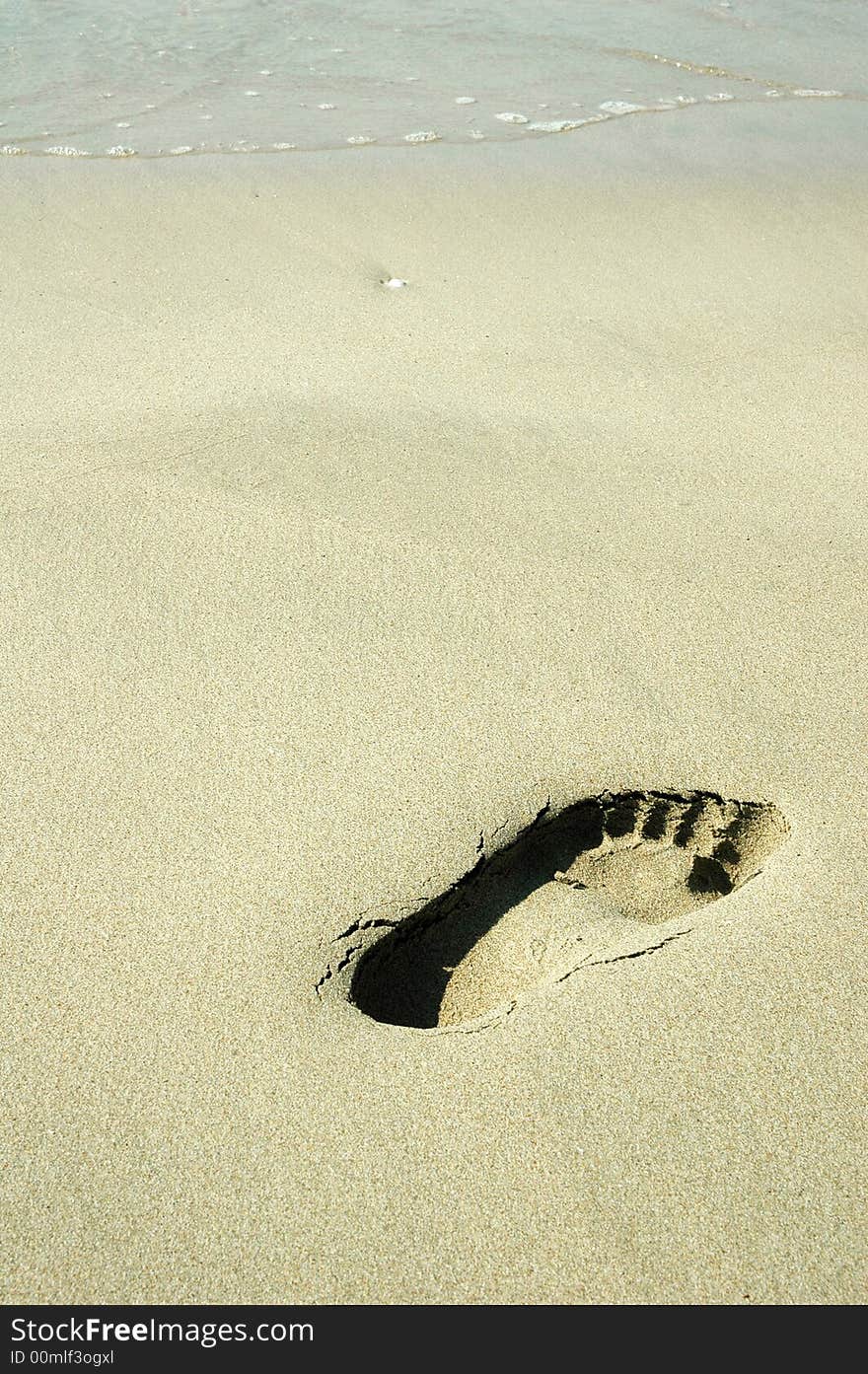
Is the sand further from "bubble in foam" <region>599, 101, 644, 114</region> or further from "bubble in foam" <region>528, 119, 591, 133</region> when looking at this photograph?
"bubble in foam" <region>599, 101, 644, 114</region>

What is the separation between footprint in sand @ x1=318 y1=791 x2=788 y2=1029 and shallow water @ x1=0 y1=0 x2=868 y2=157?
13.3 feet

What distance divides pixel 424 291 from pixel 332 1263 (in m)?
3.08

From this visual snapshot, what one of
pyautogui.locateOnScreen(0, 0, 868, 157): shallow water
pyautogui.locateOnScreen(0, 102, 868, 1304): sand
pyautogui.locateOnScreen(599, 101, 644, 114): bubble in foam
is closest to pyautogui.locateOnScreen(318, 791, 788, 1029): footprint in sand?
pyautogui.locateOnScreen(0, 102, 868, 1304): sand

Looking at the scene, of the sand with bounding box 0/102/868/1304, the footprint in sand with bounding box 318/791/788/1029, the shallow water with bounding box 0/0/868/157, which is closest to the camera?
the sand with bounding box 0/102/868/1304

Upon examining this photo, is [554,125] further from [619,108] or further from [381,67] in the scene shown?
[381,67]

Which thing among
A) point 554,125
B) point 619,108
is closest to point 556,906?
point 554,125

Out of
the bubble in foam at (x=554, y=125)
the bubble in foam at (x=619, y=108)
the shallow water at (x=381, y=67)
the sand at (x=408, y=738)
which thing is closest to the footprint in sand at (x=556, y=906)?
the sand at (x=408, y=738)

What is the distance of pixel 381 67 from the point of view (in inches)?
234

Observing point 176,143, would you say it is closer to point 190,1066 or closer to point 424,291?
point 424,291

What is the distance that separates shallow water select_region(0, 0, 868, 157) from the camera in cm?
509

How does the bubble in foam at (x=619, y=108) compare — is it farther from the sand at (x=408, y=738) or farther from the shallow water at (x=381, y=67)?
the sand at (x=408, y=738)

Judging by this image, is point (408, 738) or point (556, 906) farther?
point (408, 738)

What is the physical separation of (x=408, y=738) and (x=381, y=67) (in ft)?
17.3
